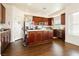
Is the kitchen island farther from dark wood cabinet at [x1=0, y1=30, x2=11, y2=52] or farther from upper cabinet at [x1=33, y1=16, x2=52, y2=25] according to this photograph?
dark wood cabinet at [x1=0, y1=30, x2=11, y2=52]

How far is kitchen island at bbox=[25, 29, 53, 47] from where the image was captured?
15.8 ft

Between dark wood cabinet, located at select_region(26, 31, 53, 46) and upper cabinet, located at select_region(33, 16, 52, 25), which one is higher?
upper cabinet, located at select_region(33, 16, 52, 25)

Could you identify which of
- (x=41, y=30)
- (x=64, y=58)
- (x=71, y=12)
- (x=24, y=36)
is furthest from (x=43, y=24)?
(x=64, y=58)

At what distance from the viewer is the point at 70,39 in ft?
14.8

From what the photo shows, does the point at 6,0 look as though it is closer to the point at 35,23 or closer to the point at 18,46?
the point at 18,46

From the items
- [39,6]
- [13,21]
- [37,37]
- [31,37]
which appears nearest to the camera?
[39,6]

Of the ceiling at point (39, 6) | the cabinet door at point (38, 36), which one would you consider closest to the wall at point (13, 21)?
the ceiling at point (39, 6)

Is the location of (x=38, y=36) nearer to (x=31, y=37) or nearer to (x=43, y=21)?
(x=31, y=37)

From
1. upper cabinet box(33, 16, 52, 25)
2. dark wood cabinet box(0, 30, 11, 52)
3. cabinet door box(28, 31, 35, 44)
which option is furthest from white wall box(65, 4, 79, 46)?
dark wood cabinet box(0, 30, 11, 52)

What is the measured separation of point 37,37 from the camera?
5195 mm

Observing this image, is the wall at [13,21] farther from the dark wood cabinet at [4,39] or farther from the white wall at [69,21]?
the white wall at [69,21]

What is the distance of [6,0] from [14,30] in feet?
5.78

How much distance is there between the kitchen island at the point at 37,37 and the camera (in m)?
4.83

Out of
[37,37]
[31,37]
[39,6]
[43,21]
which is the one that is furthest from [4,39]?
[43,21]
